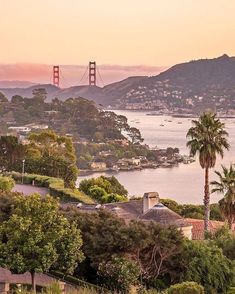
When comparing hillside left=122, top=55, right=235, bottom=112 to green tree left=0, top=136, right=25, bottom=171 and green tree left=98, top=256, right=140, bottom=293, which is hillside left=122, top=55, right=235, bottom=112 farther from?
green tree left=98, top=256, right=140, bottom=293

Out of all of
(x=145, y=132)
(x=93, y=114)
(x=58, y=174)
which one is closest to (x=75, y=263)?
(x=58, y=174)

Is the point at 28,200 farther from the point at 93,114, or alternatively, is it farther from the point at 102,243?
the point at 93,114

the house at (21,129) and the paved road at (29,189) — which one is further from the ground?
the paved road at (29,189)

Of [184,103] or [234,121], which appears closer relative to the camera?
[234,121]

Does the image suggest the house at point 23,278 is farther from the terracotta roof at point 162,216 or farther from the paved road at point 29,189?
the paved road at point 29,189

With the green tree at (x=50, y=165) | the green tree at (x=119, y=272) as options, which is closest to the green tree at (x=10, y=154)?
the green tree at (x=50, y=165)

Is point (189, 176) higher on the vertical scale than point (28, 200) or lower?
lower

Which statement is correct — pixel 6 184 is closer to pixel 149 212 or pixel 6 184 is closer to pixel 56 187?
pixel 56 187
